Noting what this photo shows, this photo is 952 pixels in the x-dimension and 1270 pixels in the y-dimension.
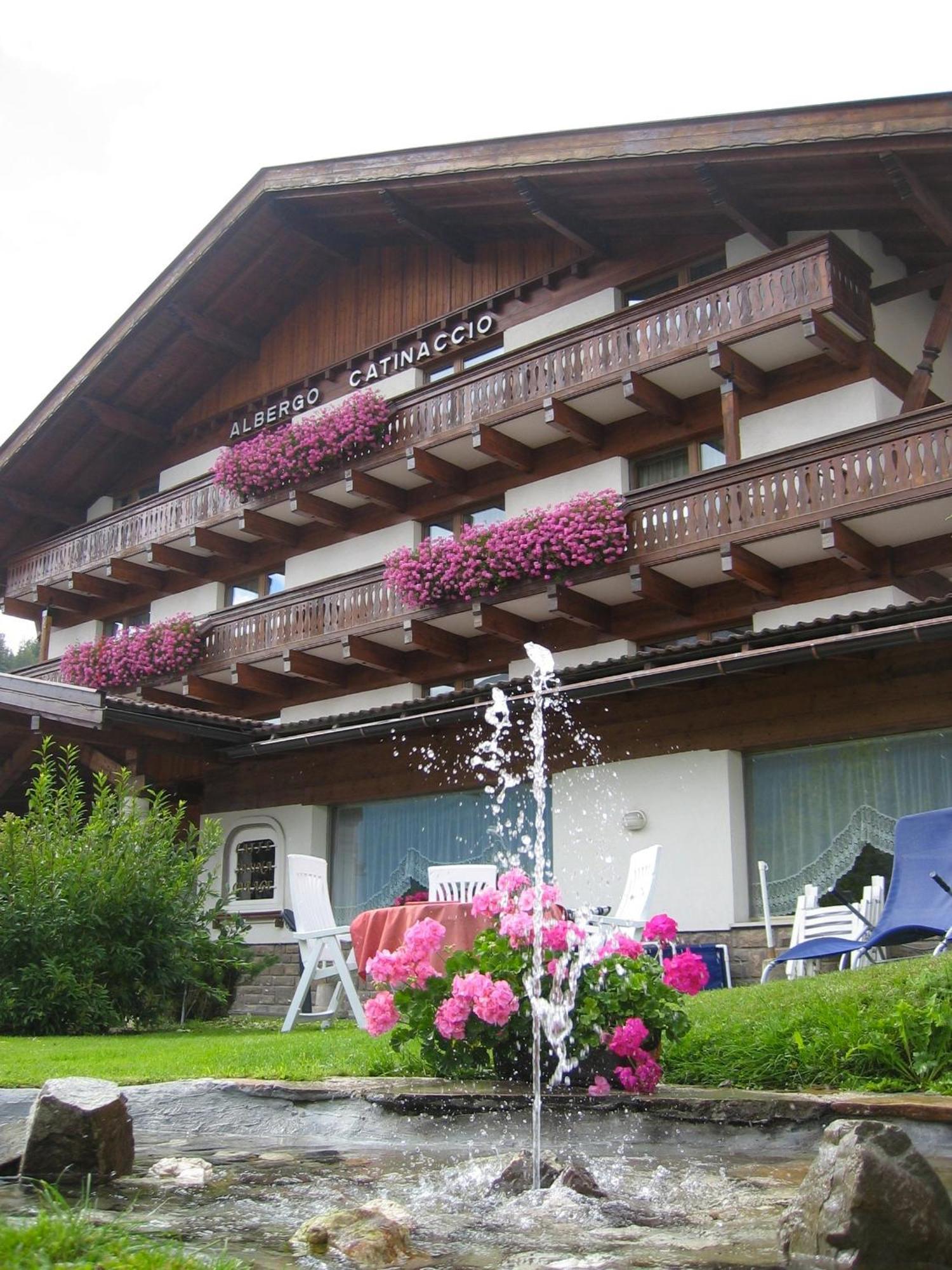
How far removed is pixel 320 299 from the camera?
22938 millimetres

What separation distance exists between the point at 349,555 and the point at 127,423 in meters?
6.38

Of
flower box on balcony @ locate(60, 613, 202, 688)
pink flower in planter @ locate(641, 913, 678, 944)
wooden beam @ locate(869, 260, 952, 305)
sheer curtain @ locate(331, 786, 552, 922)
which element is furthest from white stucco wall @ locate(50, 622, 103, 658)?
pink flower in planter @ locate(641, 913, 678, 944)

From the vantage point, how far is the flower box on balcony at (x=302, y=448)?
19.8m

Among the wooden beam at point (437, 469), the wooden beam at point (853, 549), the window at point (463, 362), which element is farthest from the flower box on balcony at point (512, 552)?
the window at point (463, 362)

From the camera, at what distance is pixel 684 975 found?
6336 millimetres

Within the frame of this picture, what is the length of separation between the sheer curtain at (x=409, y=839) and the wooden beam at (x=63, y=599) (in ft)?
34.2

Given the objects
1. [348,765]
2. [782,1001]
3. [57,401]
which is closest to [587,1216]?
[782,1001]

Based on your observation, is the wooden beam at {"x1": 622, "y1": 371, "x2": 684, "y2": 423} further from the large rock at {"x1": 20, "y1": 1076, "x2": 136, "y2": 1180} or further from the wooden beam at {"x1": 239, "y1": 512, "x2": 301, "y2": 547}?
the large rock at {"x1": 20, "y1": 1076, "x2": 136, "y2": 1180}

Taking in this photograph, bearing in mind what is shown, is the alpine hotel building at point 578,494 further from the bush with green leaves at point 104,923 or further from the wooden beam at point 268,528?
the bush with green leaves at point 104,923

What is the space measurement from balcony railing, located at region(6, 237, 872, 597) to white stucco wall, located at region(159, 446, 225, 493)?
1.67 m

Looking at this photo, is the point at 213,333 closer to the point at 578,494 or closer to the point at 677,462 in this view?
the point at 578,494

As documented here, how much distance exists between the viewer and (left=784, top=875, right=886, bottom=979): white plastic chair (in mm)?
10719

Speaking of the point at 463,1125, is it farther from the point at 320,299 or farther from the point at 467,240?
the point at 320,299

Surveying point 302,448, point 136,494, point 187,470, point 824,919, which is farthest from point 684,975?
point 136,494
